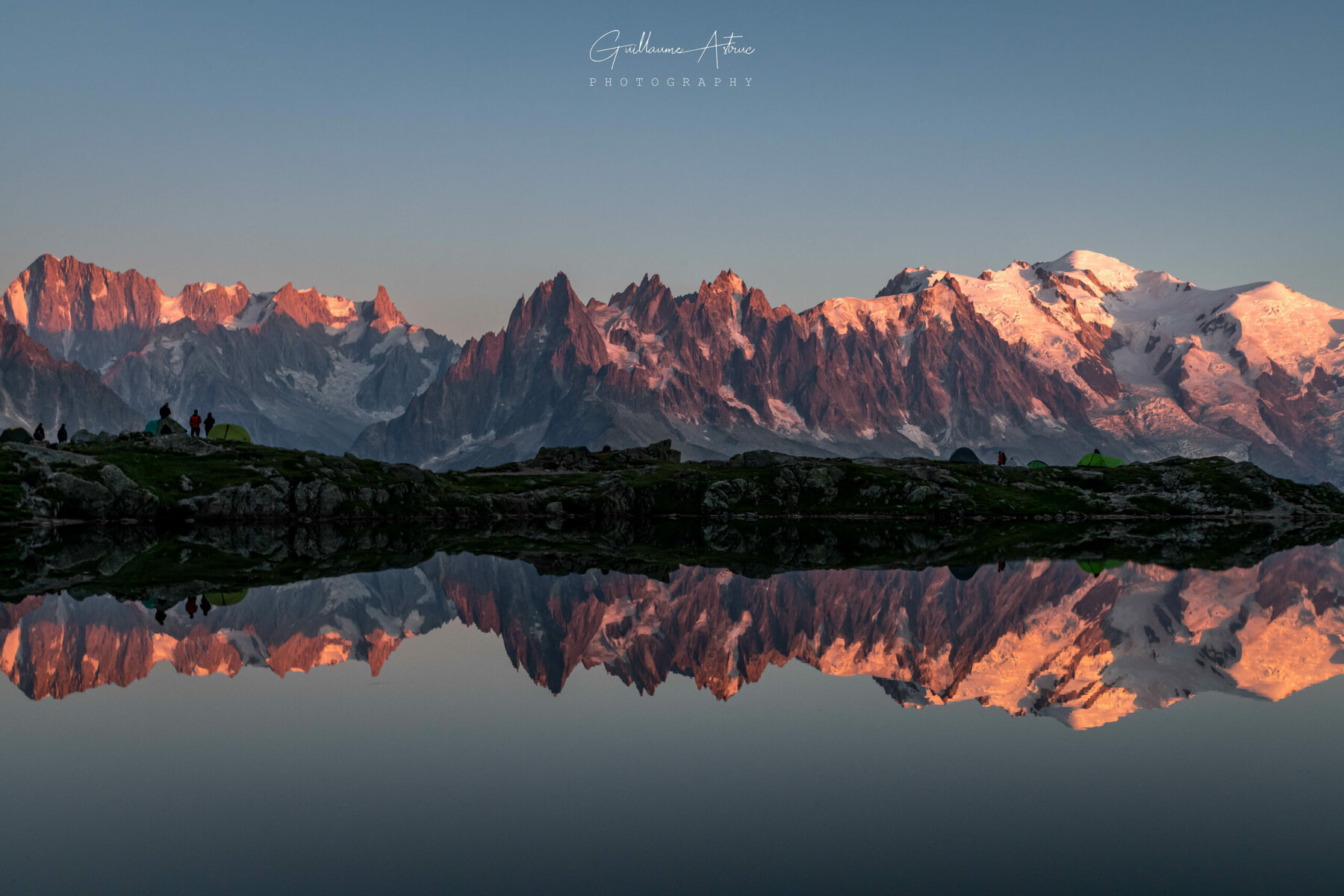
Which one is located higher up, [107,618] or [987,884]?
[107,618]

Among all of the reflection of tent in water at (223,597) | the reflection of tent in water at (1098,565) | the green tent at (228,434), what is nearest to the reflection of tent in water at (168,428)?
the green tent at (228,434)

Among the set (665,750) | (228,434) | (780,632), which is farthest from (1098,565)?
(228,434)

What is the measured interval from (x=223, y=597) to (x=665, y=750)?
4139 cm

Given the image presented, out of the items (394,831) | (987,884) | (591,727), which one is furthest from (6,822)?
(987,884)

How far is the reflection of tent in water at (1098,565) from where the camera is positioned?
87.6 meters

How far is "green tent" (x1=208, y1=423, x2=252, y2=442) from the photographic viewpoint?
171000 mm

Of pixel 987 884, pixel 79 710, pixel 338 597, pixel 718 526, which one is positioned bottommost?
pixel 987 884

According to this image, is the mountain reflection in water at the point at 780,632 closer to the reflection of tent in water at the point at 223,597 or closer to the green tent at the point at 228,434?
the reflection of tent in water at the point at 223,597

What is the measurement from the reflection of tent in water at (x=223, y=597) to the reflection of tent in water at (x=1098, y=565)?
6069 cm

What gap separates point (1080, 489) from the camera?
197875mm

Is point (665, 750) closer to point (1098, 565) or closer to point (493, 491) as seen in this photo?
point (1098, 565)

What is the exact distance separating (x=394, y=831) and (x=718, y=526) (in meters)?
129

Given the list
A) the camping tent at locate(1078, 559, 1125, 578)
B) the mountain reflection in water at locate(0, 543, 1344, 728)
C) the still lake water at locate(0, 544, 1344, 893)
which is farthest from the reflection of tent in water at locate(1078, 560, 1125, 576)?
the still lake water at locate(0, 544, 1344, 893)

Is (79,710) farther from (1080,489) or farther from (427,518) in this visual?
(1080,489)
